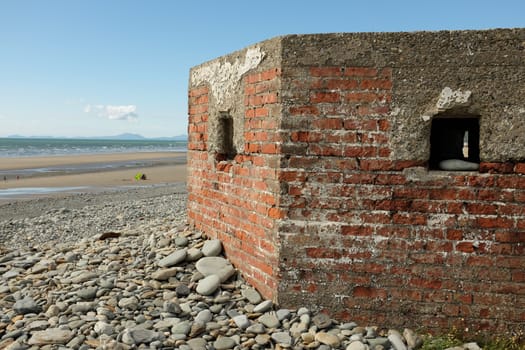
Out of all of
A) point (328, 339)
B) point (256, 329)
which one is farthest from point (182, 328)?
point (328, 339)

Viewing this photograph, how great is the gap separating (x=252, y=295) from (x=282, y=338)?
0.65 meters

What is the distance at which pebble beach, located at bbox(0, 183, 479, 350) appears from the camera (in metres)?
3.86

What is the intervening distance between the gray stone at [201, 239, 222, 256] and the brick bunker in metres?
1.05

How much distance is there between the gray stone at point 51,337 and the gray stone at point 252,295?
59.1 inches

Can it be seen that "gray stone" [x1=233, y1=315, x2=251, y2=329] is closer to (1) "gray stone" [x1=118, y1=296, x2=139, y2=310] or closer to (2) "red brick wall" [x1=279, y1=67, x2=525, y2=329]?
(2) "red brick wall" [x1=279, y1=67, x2=525, y2=329]

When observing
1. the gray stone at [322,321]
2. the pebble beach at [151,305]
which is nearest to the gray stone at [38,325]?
the pebble beach at [151,305]

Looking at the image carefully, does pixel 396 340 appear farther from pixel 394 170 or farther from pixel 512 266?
pixel 394 170

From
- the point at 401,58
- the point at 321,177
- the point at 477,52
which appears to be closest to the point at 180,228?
the point at 321,177

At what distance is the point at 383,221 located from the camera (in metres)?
3.96

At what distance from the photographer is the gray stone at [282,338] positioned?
12.4 ft

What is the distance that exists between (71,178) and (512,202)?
73.7 ft

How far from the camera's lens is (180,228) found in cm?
614

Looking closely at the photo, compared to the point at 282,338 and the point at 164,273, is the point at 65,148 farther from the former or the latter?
the point at 282,338

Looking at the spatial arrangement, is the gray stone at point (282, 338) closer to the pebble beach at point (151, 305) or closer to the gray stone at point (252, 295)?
the pebble beach at point (151, 305)
